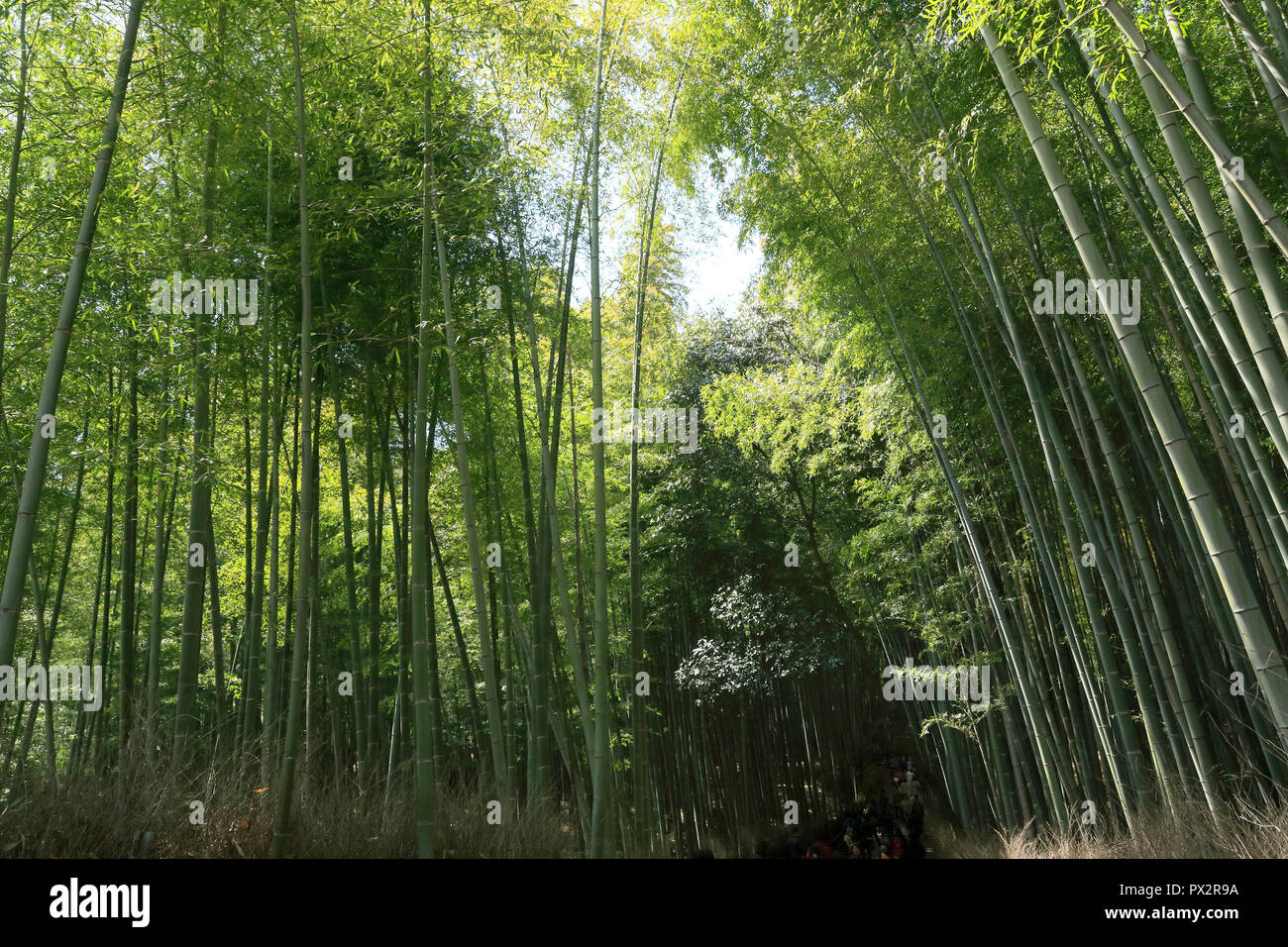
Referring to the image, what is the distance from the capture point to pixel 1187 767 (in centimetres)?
364

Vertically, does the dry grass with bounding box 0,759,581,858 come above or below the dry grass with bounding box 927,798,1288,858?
above

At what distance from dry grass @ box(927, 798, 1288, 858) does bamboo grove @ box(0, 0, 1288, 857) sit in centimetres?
9

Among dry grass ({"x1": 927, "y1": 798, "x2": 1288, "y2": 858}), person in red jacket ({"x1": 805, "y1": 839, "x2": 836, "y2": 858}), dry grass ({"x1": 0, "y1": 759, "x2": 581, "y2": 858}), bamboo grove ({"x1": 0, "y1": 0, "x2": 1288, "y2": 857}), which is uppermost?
bamboo grove ({"x1": 0, "y1": 0, "x2": 1288, "y2": 857})

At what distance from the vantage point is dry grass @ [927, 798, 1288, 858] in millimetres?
2473

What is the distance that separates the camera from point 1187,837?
110 inches

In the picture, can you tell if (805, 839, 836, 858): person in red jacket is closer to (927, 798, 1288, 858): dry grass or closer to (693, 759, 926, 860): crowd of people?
(693, 759, 926, 860): crowd of people

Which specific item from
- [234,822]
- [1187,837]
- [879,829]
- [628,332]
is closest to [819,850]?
[879,829]

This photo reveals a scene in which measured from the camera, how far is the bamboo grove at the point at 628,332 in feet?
9.61

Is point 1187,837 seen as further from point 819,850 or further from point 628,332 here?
point 628,332

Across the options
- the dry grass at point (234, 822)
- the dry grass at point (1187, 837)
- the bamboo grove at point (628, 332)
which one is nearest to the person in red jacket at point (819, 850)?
the bamboo grove at point (628, 332)

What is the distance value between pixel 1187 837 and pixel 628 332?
17.3 ft

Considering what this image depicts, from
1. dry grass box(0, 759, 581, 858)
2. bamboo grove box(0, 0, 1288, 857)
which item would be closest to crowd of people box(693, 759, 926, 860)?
bamboo grove box(0, 0, 1288, 857)
